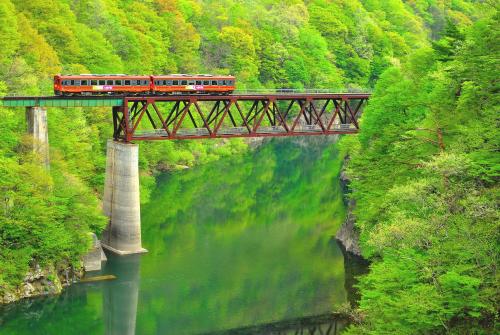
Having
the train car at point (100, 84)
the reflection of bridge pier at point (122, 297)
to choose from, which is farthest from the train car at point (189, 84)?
the reflection of bridge pier at point (122, 297)

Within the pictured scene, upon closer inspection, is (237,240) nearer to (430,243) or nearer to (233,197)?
(233,197)

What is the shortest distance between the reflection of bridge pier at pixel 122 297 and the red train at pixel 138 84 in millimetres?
14708

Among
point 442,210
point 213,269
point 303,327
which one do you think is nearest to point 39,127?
point 213,269

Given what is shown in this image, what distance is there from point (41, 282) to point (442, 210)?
2934 centimetres

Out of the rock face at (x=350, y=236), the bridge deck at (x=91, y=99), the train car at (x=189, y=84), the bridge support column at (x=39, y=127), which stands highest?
the train car at (x=189, y=84)

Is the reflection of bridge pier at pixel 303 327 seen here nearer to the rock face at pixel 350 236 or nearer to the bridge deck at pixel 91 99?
the rock face at pixel 350 236

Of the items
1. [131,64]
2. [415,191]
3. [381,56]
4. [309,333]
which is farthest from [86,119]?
[381,56]

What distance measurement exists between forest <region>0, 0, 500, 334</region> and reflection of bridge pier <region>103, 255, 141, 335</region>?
336 cm

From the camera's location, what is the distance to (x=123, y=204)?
7194 cm

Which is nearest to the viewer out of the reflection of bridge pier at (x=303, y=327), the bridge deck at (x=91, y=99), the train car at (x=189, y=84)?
the reflection of bridge pier at (x=303, y=327)

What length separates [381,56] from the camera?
604 ft

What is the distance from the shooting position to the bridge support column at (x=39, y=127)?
226 feet

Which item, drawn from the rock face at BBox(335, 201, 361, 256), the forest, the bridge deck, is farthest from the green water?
the bridge deck

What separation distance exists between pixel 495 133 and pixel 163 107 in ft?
243
